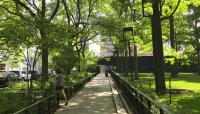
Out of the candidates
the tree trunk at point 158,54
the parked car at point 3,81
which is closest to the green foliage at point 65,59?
the parked car at point 3,81

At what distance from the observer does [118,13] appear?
46.9 meters

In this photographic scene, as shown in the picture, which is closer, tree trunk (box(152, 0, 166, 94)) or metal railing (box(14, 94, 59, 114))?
metal railing (box(14, 94, 59, 114))

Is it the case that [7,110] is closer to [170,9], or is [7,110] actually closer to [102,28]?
[170,9]

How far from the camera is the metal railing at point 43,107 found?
1100cm

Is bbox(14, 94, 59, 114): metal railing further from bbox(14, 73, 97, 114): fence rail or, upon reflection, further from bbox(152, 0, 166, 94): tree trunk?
bbox(152, 0, 166, 94): tree trunk

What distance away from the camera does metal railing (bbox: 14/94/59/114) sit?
10997mm

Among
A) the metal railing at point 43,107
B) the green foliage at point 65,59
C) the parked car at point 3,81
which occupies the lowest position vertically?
the metal railing at point 43,107

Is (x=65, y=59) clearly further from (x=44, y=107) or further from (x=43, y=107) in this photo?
(x=43, y=107)

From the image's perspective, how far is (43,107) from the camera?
13758mm

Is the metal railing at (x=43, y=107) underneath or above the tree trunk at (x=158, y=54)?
underneath

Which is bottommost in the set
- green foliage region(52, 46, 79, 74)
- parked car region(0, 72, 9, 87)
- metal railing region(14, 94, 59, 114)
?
metal railing region(14, 94, 59, 114)

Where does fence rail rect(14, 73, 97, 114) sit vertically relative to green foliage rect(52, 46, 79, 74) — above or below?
below

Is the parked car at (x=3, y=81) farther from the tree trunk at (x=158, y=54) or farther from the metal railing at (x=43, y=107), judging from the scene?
the metal railing at (x=43, y=107)

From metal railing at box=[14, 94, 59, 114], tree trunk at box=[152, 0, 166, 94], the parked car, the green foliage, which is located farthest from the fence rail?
the parked car
